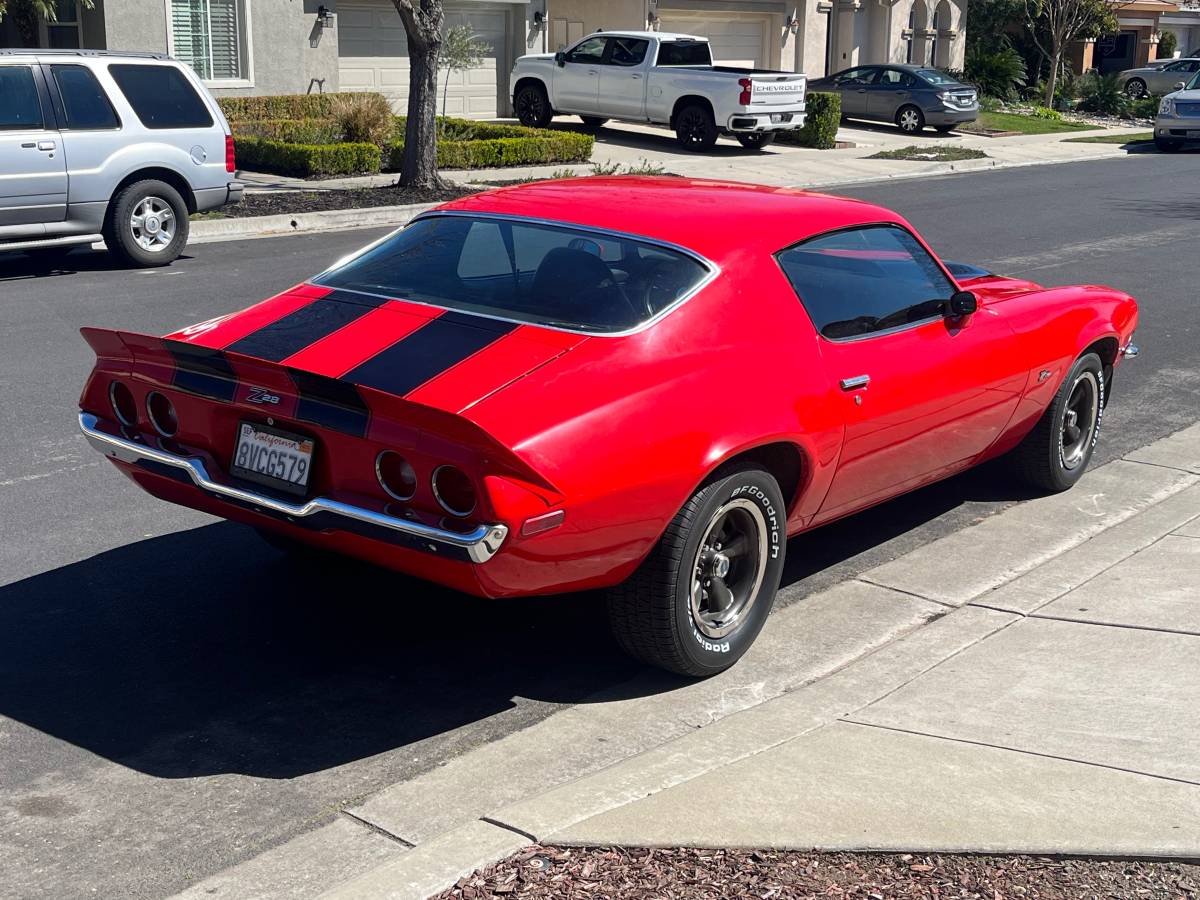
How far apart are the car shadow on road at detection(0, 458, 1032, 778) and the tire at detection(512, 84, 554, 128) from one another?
23560 mm

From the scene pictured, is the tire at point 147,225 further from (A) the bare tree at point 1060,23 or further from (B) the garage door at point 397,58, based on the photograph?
(A) the bare tree at point 1060,23

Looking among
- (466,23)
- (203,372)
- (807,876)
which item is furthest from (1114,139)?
A: (807,876)

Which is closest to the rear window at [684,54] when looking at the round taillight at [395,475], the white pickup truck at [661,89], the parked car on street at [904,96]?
the white pickup truck at [661,89]

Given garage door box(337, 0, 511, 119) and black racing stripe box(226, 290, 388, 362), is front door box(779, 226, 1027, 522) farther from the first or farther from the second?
garage door box(337, 0, 511, 119)

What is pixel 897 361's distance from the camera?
568 centimetres

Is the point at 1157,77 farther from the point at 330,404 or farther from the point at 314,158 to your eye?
the point at 330,404

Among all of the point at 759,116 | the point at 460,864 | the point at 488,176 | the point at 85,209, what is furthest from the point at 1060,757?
the point at 759,116

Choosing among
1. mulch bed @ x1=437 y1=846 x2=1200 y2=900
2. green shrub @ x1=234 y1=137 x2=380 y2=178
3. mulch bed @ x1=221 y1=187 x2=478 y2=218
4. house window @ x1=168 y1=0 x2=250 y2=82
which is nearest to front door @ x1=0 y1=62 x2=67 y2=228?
mulch bed @ x1=221 y1=187 x2=478 y2=218

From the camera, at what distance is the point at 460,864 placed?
358 cm

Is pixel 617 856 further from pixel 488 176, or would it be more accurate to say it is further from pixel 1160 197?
pixel 1160 197

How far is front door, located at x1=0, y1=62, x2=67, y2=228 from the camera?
12523 millimetres

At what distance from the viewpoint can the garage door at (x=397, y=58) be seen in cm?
2750

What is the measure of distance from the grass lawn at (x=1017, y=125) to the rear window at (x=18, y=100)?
2619cm

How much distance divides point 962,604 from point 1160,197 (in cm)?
1805
